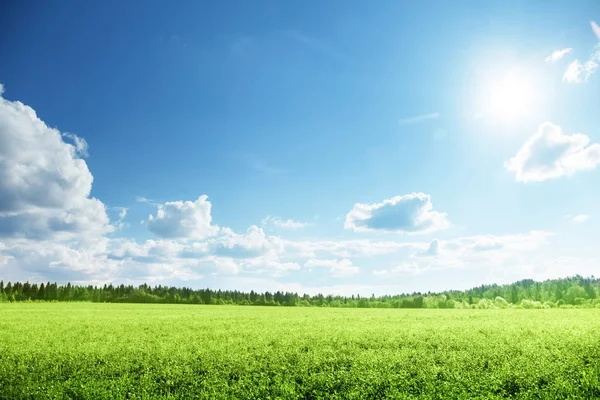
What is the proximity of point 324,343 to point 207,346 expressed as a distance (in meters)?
9.47

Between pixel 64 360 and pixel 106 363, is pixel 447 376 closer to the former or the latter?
pixel 106 363

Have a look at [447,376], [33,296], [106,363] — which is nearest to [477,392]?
[447,376]

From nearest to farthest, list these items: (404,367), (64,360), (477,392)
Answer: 1. (477,392)
2. (404,367)
3. (64,360)

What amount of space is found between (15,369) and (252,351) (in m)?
15.7

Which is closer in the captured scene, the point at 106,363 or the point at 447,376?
the point at 447,376

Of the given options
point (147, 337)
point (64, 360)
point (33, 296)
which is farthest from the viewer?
point (33, 296)

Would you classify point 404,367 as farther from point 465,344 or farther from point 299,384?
point 465,344

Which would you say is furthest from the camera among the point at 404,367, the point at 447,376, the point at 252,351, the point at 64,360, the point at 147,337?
the point at 147,337

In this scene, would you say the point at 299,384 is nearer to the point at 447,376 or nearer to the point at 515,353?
the point at 447,376

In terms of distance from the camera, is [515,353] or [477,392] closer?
[477,392]

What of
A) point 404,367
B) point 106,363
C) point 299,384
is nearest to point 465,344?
point 404,367

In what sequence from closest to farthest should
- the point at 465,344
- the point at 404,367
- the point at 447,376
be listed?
1. the point at 447,376
2. the point at 404,367
3. the point at 465,344

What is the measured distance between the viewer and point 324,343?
111ft

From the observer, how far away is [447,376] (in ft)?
79.9
